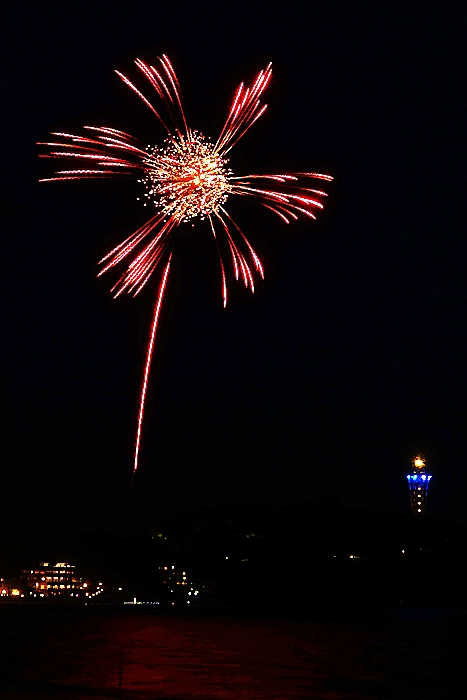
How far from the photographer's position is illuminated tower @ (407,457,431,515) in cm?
10144

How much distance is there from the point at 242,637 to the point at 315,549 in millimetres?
60185

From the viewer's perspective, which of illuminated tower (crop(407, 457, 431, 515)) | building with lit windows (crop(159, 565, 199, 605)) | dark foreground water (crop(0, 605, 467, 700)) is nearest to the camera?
dark foreground water (crop(0, 605, 467, 700))

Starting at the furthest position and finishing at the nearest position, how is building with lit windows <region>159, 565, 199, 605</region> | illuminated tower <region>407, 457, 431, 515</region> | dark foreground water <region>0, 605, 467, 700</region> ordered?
building with lit windows <region>159, 565, 199, 605</region>
illuminated tower <region>407, 457, 431, 515</region>
dark foreground water <region>0, 605, 467, 700</region>

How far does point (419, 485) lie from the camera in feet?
333

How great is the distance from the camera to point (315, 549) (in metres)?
113

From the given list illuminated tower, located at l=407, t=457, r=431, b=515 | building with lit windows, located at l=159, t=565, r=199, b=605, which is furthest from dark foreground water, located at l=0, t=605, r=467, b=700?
building with lit windows, located at l=159, t=565, r=199, b=605

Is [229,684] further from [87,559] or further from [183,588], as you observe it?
[87,559]

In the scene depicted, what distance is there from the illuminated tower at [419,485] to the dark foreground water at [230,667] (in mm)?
46121

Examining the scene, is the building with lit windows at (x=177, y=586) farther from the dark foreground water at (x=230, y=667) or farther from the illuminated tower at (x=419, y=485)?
the dark foreground water at (x=230, y=667)

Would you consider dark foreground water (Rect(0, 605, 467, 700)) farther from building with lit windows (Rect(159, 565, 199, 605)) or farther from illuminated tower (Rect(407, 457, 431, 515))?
building with lit windows (Rect(159, 565, 199, 605))

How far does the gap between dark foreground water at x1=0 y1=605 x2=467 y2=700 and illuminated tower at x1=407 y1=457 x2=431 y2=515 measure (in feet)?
151

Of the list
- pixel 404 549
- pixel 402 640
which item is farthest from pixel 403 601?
pixel 402 640

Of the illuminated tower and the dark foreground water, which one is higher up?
the illuminated tower

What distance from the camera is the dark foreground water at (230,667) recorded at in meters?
25.0
